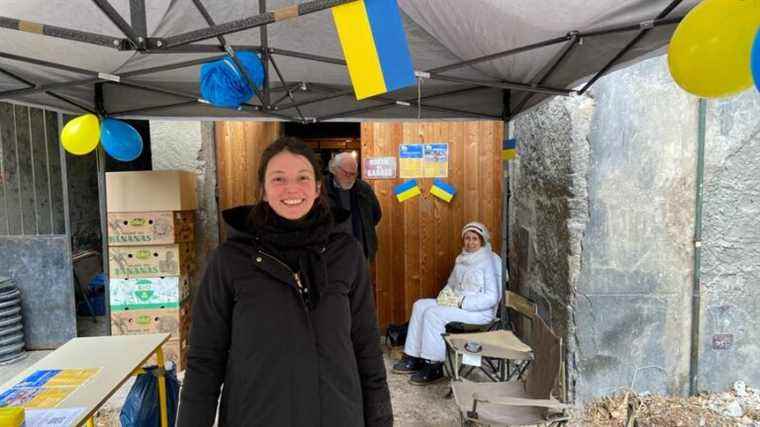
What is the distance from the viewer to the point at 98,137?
272cm

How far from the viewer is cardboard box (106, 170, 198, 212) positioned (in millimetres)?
3537

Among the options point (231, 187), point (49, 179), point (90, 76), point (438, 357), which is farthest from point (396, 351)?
point (49, 179)

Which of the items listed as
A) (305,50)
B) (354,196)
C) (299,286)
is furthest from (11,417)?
(354,196)

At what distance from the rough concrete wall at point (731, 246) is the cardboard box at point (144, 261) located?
391cm

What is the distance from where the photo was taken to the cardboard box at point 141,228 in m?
3.57

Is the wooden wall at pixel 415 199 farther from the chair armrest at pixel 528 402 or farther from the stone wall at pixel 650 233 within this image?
the chair armrest at pixel 528 402

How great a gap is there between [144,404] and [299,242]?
5.06ft

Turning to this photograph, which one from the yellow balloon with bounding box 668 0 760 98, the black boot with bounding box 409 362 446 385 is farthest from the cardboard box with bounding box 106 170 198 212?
the yellow balloon with bounding box 668 0 760 98

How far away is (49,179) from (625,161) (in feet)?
18.2

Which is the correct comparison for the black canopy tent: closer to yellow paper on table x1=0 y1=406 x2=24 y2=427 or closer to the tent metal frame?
the tent metal frame

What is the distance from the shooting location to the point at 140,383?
224cm

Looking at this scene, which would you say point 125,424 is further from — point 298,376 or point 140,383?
point 298,376

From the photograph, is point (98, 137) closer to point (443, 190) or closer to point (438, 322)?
point (438, 322)

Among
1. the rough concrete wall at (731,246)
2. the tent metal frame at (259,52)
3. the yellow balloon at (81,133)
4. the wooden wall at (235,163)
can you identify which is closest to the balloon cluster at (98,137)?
the yellow balloon at (81,133)
